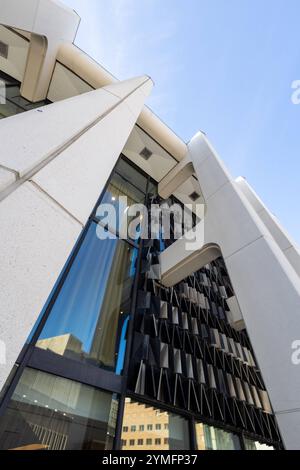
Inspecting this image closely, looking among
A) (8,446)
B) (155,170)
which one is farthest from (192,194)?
(8,446)

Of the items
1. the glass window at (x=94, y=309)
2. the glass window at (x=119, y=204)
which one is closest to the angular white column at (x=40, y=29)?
the glass window at (x=119, y=204)

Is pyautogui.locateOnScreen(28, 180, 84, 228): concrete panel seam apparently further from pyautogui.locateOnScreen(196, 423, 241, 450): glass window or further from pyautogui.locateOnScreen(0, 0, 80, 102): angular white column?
pyautogui.locateOnScreen(196, 423, 241, 450): glass window

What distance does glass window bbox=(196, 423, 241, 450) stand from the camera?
4711 millimetres

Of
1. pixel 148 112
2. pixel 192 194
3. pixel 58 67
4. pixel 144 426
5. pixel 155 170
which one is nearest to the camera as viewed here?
pixel 144 426

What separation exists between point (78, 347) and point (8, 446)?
4.88 ft

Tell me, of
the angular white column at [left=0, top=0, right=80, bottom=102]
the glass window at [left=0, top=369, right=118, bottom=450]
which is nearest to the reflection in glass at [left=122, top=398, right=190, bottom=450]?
the glass window at [left=0, top=369, right=118, bottom=450]

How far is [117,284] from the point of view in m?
5.54

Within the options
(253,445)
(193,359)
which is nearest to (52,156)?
(193,359)

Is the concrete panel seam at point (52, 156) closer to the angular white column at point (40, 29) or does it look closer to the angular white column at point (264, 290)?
the angular white column at point (264, 290)

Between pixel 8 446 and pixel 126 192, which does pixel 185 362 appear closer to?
pixel 8 446

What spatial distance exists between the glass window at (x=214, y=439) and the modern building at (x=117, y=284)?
0.04 meters

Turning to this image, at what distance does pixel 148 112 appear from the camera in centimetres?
739

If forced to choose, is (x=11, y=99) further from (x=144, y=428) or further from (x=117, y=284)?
(x=144, y=428)

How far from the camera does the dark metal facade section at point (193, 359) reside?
15.1ft
